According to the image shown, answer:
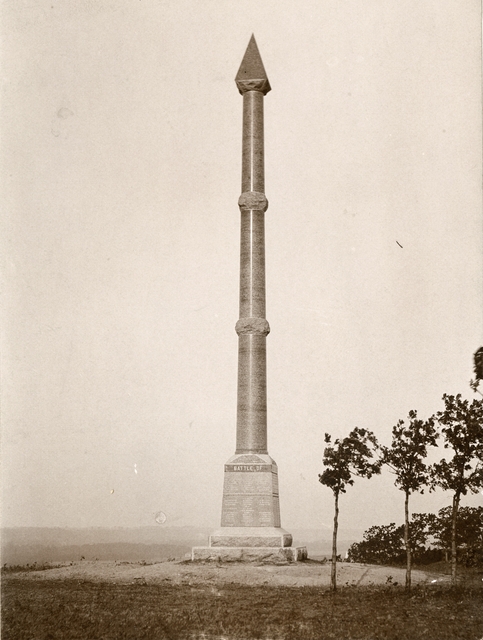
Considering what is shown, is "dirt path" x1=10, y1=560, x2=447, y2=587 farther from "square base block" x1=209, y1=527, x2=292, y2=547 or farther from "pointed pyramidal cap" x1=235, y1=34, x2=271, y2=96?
"pointed pyramidal cap" x1=235, y1=34, x2=271, y2=96

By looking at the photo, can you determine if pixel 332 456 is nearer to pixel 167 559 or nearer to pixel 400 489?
pixel 400 489

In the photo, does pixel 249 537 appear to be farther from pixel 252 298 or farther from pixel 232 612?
pixel 252 298

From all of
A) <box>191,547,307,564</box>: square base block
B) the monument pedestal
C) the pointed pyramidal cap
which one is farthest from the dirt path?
the pointed pyramidal cap

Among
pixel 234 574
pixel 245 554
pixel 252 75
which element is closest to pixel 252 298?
pixel 245 554

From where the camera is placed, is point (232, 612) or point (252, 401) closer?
point (232, 612)

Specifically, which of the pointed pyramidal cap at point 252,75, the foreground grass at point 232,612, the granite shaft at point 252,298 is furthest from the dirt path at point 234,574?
the pointed pyramidal cap at point 252,75

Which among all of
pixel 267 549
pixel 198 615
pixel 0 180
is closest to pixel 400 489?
pixel 267 549
